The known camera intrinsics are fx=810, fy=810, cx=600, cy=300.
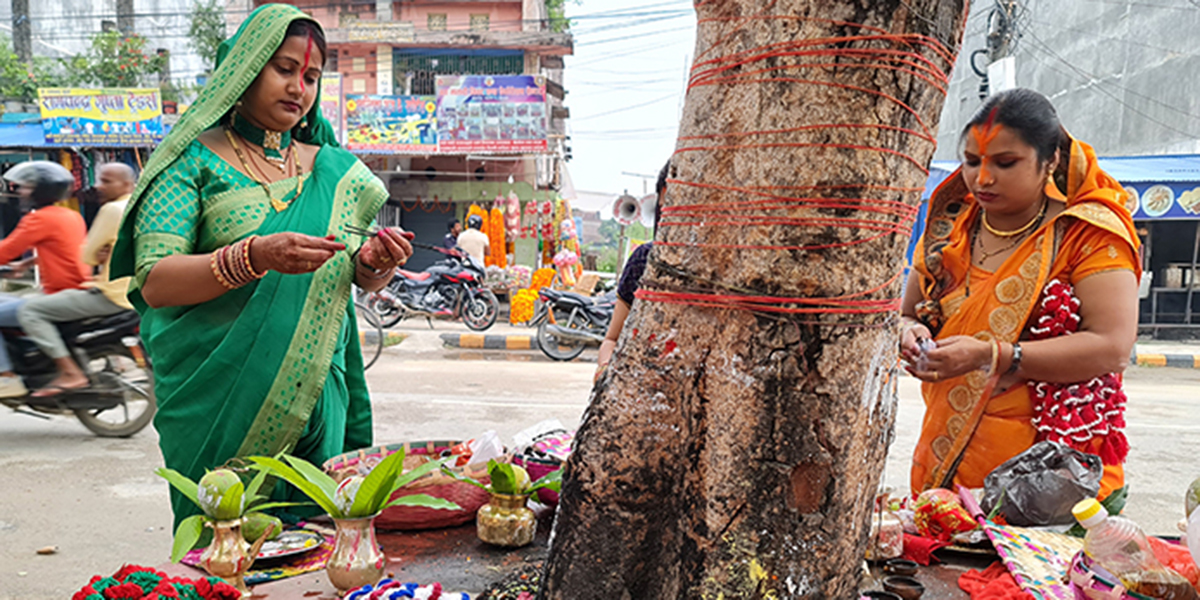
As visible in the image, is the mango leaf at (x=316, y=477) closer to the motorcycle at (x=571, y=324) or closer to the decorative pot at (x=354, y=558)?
the decorative pot at (x=354, y=558)

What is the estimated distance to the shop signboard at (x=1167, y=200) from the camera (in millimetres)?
10344

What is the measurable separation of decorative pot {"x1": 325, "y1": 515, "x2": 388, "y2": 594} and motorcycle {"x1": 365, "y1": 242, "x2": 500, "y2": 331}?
10.0m

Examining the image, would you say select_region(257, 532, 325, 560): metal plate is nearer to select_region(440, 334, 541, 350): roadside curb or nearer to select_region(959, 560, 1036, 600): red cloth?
select_region(959, 560, 1036, 600): red cloth

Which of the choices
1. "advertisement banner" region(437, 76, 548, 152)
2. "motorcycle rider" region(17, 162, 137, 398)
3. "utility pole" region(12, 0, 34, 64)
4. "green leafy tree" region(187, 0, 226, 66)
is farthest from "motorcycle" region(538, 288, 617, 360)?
"utility pole" region(12, 0, 34, 64)

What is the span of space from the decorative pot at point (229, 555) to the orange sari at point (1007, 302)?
5.62ft

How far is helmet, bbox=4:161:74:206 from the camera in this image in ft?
17.3

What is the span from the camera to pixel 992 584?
1.45 meters

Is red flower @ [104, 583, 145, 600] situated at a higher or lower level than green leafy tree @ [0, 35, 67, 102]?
lower

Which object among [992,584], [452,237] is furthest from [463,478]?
[452,237]

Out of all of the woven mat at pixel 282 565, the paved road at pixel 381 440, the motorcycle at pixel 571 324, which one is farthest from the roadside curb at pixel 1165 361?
the woven mat at pixel 282 565

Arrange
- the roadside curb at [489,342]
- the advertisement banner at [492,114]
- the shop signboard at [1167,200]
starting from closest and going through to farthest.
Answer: the shop signboard at [1167,200]
the roadside curb at [489,342]
the advertisement banner at [492,114]

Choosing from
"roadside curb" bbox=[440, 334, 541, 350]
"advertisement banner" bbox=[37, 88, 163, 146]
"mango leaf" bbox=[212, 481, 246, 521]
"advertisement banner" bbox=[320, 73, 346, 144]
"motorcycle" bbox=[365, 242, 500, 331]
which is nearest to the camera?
"mango leaf" bbox=[212, 481, 246, 521]

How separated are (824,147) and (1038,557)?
963 millimetres

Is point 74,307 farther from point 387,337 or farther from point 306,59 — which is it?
point 387,337
